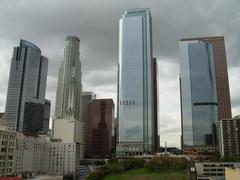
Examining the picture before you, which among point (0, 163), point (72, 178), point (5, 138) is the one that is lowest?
point (72, 178)

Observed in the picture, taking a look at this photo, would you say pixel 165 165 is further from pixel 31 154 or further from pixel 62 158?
pixel 62 158

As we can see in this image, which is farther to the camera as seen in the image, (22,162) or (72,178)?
(72,178)

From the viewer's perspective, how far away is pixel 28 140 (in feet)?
504

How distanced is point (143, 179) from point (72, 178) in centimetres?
6035

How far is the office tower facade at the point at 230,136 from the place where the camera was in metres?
191

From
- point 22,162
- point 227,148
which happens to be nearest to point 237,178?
point 22,162

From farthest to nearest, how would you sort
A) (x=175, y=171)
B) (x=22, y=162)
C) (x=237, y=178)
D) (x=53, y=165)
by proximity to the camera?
(x=53, y=165) < (x=22, y=162) < (x=175, y=171) < (x=237, y=178)

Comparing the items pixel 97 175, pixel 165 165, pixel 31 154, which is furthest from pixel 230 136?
pixel 31 154

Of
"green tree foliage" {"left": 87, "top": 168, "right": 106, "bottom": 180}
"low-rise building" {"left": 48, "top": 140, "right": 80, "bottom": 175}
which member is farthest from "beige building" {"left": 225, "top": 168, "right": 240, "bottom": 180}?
"low-rise building" {"left": 48, "top": 140, "right": 80, "bottom": 175}

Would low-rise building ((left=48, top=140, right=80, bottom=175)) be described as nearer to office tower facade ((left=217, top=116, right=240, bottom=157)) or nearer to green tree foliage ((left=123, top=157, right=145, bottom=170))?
green tree foliage ((left=123, top=157, right=145, bottom=170))

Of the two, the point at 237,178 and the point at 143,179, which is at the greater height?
the point at 237,178

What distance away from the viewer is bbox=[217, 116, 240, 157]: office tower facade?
191m

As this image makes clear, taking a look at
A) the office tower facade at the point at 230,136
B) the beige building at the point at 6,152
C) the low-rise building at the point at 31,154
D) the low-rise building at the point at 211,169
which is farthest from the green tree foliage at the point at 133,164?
the office tower facade at the point at 230,136

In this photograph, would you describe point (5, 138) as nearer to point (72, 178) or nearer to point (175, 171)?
point (175, 171)
